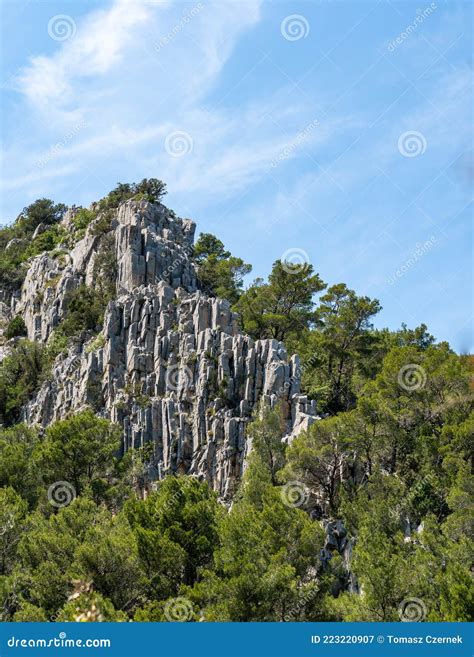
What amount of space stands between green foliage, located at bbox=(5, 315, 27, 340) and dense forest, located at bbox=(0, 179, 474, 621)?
21.9m

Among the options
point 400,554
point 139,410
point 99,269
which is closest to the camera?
point 400,554

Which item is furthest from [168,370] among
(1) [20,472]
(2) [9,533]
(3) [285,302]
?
(2) [9,533]

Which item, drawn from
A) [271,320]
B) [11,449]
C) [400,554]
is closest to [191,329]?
[271,320]

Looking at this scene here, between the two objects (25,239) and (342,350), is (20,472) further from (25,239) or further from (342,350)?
(25,239)

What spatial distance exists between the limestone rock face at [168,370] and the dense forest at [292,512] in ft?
7.69

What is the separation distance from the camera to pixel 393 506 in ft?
120

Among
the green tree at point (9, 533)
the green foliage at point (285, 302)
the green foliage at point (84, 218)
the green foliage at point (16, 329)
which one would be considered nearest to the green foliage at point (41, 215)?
the green foliage at point (84, 218)

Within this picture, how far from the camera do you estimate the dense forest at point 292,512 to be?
29844mm

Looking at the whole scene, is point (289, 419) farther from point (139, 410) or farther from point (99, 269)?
point (99, 269)

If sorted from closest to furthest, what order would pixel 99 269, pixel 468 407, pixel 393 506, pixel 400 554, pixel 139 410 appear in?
pixel 400 554 → pixel 393 506 → pixel 468 407 → pixel 139 410 → pixel 99 269

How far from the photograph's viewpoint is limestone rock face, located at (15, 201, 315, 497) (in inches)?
2030

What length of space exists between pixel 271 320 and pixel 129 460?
17205 mm

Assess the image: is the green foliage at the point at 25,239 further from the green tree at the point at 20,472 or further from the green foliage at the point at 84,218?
the green tree at the point at 20,472

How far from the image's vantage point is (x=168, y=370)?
57.7 meters
